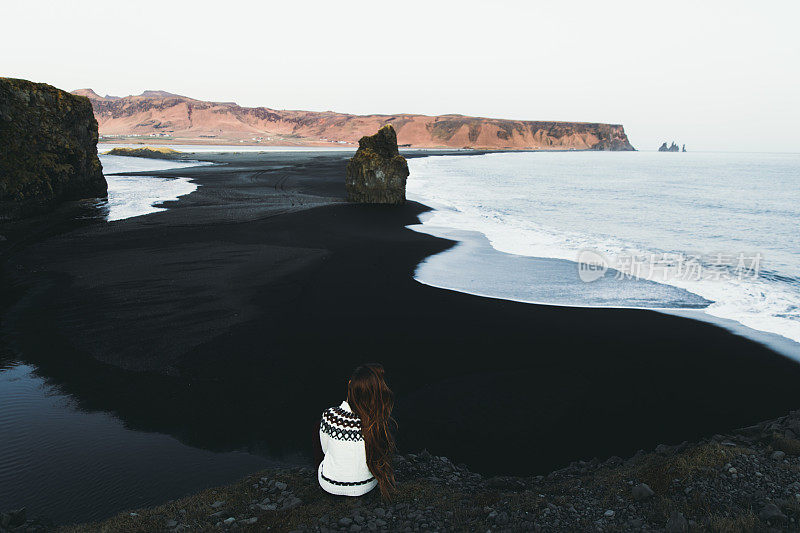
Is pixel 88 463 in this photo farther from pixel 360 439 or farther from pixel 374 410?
pixel 374 410

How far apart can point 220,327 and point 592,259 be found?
550 inches

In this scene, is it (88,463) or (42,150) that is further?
(42,150)

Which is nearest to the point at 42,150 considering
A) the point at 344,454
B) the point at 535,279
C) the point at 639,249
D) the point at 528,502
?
the point at 535,279

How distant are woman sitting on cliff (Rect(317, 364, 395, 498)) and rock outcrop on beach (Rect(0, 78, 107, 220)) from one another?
25.0 metres

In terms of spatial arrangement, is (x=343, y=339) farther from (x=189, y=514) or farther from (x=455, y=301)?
(x=189, y=514)

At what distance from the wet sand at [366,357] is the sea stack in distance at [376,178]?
15036 mm

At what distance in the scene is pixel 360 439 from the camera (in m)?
4.28

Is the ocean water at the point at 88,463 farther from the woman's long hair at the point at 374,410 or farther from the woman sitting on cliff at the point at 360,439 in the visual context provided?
the woman's long hair at the point at 374,410

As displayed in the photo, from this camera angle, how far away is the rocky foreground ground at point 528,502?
13.3 ft

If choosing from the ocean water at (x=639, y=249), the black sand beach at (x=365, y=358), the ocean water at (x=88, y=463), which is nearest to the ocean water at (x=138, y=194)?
the black sand beach at (x=365, y=358)

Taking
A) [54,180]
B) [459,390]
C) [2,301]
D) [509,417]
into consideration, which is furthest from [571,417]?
[54,180]

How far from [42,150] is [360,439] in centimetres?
2981

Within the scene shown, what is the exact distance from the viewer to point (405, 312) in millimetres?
10750

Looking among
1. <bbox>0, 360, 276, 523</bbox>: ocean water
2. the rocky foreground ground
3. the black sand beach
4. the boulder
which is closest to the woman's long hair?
the rocky foreground ground
